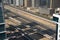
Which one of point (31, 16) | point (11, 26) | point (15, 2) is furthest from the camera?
point (15, 2)

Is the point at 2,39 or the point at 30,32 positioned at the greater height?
the point at 2,39

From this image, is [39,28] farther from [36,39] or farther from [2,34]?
[2,34]

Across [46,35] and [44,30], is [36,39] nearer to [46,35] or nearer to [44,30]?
[46,35]

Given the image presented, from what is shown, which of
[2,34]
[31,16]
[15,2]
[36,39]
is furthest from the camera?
[15,2]

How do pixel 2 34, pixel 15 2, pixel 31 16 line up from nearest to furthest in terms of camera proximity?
pixel 2 34, pixel 31 16, pixel 15 2

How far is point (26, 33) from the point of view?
5684 centimetres

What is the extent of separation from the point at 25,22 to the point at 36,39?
1956cm

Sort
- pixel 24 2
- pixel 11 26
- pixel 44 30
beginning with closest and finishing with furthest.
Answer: pixel 44 30 → pixel 11 26 → pixel 24 2

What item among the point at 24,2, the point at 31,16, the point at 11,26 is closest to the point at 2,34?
the point at 11,26

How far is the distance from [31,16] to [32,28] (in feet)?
59.8

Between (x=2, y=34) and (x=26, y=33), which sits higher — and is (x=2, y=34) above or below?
above

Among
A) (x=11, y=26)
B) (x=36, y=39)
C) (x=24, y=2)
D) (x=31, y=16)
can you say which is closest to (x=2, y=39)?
(x=36, y=39)

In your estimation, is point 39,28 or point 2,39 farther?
point 39,28

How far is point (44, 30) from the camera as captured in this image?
195ft
